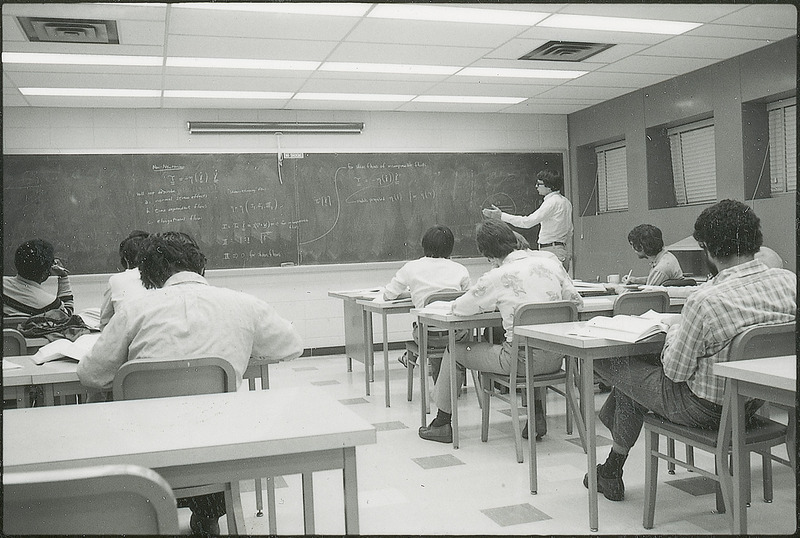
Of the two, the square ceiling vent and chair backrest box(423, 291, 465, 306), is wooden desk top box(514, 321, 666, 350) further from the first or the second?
the square ceiling vent

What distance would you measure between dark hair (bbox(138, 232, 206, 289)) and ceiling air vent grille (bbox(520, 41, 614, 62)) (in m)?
3.29

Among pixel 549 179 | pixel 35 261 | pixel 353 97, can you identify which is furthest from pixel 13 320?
pixel 549 179

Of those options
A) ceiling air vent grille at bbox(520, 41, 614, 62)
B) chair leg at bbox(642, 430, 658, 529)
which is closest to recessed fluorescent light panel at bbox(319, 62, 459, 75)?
ceiling air vent grille at bbox(520, 41, 614, 62)

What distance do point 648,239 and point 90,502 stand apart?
4.30m

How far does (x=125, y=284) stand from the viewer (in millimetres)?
3230

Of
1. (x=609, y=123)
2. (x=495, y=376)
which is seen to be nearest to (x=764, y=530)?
(x=495, y=376)

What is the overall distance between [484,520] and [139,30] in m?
3.42

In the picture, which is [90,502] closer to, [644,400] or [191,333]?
[191,333]

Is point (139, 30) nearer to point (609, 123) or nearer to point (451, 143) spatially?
point (451, 143)

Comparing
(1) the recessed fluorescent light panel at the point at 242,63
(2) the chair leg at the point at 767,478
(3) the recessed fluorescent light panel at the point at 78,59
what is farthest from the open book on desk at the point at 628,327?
(3) the recessed fluorescent light panel at the point at 78,59

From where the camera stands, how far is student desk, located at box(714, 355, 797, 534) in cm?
169

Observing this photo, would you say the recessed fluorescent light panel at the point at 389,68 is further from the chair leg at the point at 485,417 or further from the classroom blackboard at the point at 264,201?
the chair leg at the point at 485,417

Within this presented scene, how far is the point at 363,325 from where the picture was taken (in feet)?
16.9

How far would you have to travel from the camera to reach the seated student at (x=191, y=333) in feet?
6.52
